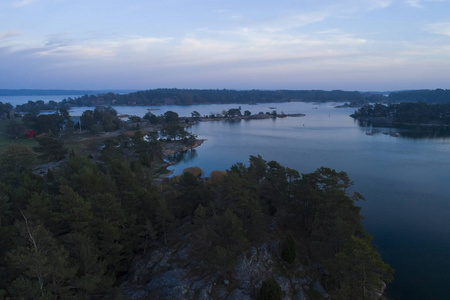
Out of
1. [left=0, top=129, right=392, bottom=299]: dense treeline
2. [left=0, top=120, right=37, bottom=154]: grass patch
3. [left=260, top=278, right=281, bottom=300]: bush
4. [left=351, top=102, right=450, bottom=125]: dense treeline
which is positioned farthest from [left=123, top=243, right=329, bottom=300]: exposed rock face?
[left=351, top=102, right=450, bottom=125]: dense treeline

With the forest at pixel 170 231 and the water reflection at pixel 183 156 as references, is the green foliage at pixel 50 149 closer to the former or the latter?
the water reflection at pixel 183 156

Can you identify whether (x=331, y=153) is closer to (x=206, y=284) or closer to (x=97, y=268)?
(x=206, y=284)

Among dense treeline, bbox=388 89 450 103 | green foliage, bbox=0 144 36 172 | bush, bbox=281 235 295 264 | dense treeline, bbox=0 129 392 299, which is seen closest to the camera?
dense treeline, bbox=0 129 392 299

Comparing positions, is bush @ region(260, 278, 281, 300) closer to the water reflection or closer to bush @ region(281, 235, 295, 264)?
bush @ region(281, 235, 295, 264)

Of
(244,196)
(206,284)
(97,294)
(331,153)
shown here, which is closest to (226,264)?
(206,284)

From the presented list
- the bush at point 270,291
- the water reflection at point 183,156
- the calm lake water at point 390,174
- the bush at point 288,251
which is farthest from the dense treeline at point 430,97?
the bush at point 270,291

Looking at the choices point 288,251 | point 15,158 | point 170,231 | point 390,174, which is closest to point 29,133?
point 15,158

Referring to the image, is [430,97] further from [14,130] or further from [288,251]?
[14,130]
